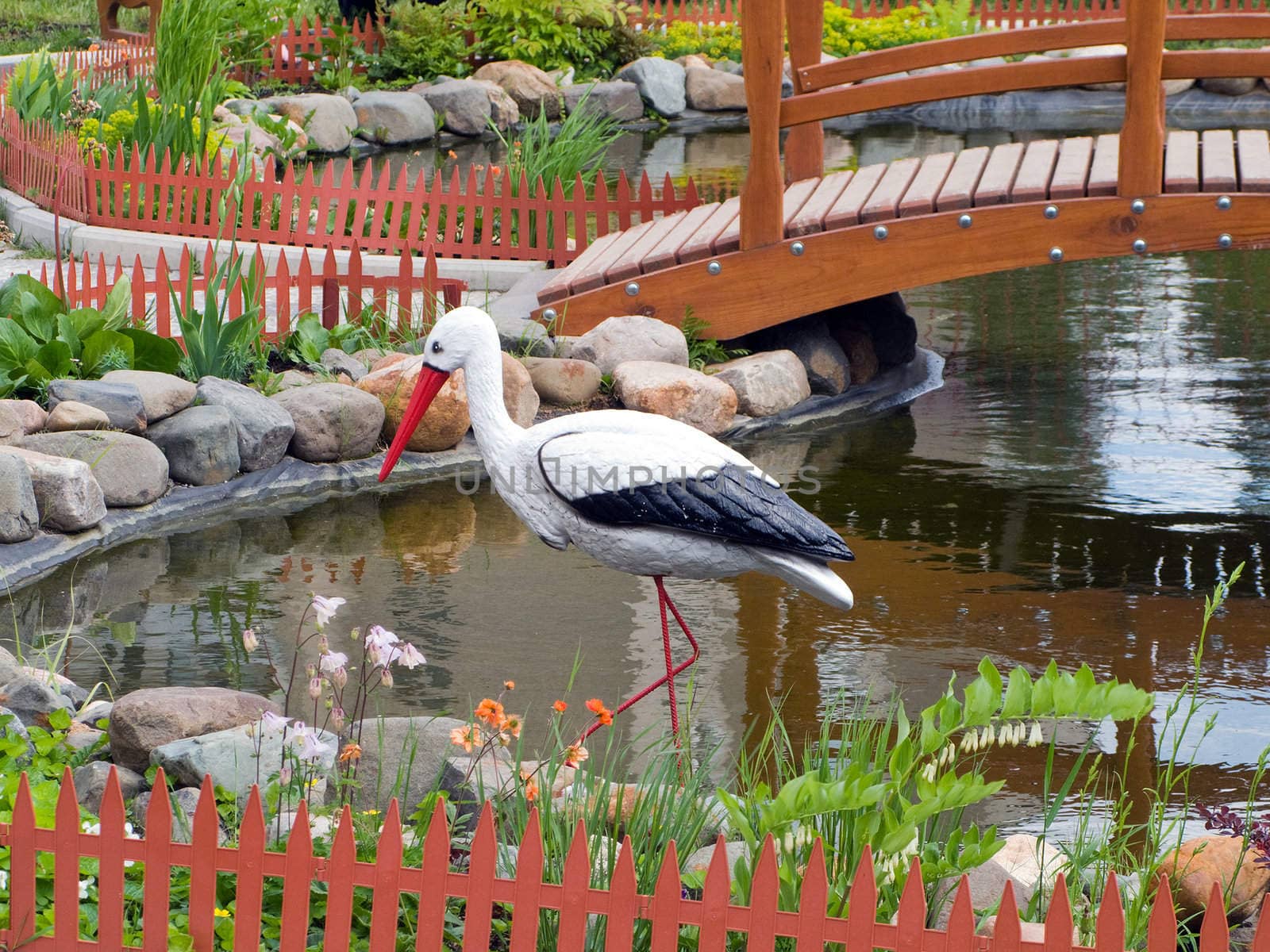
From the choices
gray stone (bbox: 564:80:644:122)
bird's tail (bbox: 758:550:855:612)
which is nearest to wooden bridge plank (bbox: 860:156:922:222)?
bird's tail (bbox: 758:550:855:612)

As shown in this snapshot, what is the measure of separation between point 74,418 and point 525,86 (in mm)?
12774

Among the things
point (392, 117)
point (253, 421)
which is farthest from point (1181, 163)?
point (392, 117)

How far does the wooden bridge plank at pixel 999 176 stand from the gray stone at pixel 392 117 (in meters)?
9.59

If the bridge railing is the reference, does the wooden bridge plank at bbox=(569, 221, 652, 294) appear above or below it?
below

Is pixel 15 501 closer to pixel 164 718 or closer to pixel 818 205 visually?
pixel 164 718

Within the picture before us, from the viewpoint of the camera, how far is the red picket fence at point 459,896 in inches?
102

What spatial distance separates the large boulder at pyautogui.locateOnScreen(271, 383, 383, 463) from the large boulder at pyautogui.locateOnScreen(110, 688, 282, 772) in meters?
3.07

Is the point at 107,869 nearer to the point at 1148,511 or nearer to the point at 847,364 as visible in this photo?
the point at 1148,511

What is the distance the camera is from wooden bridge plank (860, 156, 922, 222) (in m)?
7.89

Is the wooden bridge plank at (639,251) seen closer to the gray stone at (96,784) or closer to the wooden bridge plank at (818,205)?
the wooden bridge plank at (818,205)

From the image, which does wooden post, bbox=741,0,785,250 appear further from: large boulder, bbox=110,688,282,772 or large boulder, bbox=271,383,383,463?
large boulder, bbox=110,688,282,772

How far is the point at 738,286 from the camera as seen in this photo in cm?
828

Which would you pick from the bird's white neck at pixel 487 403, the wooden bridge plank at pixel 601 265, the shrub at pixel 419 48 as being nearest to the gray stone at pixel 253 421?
the wooden bridge plank at pixel 601 265

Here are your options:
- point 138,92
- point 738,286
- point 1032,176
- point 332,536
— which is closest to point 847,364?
point 738,286
